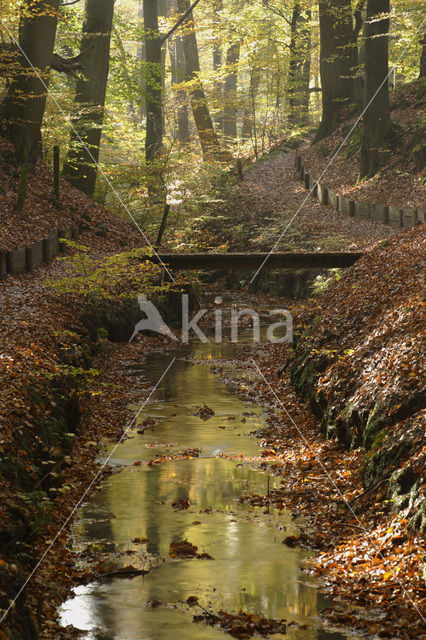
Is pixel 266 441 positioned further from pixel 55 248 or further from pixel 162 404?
pixel 55 248

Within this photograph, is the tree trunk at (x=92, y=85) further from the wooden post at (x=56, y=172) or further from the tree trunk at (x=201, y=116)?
the tree trunk at (x=201, y=116)

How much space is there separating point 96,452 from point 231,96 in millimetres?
26606

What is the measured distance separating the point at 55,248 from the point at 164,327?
3.98 meters

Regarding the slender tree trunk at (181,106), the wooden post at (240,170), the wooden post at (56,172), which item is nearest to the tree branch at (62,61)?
the wooden post at (56,172)

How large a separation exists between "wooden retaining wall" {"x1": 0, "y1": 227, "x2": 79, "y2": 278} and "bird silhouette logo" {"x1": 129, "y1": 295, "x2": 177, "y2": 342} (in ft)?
9.07

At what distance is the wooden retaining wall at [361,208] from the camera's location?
20.8m

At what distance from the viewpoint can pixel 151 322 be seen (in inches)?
811

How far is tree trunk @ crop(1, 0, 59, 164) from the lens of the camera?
794 inches

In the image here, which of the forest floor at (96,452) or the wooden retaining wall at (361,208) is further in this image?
the wooden retaining wall at (361,208)

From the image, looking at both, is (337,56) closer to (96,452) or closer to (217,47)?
(217,47)

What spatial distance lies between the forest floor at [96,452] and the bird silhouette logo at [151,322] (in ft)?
1.46

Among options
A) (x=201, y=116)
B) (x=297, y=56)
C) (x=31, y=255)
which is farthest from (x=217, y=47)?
(x=31, y=255)

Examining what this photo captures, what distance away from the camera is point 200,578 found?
7.26 meters

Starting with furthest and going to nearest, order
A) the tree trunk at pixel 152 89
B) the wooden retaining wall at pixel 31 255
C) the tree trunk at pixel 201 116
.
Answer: the tree trunk at pixel 201 116 < the tree trunk at pixel 152 89 < the wooden retaining wall at pixel 31 255
